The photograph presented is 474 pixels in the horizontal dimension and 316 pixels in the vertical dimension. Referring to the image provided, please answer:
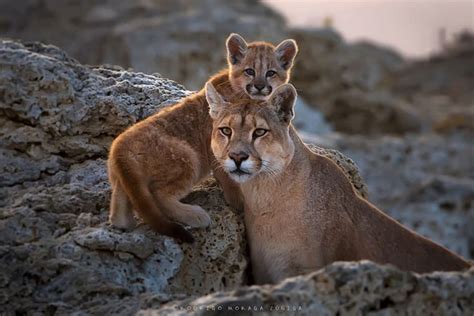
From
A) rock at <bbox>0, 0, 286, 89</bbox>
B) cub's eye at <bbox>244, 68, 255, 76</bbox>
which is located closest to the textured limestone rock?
cub's eye at <bbox>244, 68, 255, 76</bbox>

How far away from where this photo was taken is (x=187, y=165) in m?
9.41

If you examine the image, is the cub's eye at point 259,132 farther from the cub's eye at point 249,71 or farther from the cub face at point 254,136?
the cub's eye at point 249,71

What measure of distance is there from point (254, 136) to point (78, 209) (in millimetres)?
1541

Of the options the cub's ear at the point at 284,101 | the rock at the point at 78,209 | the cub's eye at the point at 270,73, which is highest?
the cub's ear at the point at 284,101

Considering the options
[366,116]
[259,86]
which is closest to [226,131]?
[259,86]

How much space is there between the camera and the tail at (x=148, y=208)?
A: 8711 millimetres

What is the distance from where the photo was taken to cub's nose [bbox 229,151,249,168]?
29.3ft

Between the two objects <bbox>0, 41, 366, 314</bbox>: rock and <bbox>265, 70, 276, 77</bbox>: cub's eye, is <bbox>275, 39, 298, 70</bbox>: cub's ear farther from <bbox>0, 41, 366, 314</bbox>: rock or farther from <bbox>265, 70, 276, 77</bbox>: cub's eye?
<bbox>0, 41, 366, 314</bbox>: rock

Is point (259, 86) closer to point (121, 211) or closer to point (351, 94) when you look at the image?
point (121, 211)

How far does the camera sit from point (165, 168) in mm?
9234

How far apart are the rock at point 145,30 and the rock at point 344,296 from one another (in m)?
15.7

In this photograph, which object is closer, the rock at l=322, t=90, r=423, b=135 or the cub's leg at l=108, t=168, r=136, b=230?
the cub's leg at l=108, t=168, r=136, b=230

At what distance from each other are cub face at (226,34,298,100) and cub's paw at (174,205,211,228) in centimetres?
237

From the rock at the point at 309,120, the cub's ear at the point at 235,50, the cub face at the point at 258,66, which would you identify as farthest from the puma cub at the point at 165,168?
the rock at the point at 309,120
